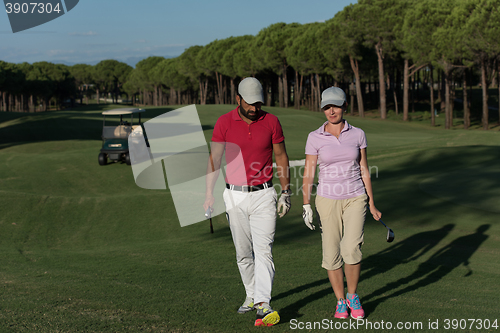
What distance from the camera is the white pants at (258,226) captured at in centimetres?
476

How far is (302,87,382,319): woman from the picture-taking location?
480 cm

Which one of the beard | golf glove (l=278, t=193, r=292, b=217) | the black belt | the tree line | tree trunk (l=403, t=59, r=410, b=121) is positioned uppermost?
the tree line

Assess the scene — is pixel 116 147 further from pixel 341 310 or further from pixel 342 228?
pixel 341 310

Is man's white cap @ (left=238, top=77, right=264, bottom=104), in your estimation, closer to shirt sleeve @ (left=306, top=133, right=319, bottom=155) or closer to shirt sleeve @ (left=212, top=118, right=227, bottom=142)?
shirt sleeve @ (left=212, top=118, right=227, bottom=142)

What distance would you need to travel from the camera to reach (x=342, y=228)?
4914mm

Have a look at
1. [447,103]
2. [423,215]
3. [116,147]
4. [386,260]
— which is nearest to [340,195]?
[386,260]

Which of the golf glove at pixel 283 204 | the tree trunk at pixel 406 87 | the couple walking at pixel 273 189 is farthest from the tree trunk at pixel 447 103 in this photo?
the golf glove at pixel 283 204

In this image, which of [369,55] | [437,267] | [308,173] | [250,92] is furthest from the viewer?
[369,55]

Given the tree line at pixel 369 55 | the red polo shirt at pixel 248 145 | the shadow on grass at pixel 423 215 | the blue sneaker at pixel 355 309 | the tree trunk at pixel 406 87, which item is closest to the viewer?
the blue sneaker at pixel 355 309

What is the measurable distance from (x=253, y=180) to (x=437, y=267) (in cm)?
383

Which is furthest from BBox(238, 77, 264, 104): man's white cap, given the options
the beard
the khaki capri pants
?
the khaki capri pants

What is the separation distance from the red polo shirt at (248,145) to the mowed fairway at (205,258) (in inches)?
57.5

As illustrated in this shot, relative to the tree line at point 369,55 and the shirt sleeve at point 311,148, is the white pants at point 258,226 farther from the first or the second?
the tree line at point 369,55

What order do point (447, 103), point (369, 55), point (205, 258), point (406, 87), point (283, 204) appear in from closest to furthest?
1. point (283, 204)
2. point (205, 258)
3. point (447, 103)
4. point (406, 87)
5. point (369, 55)
